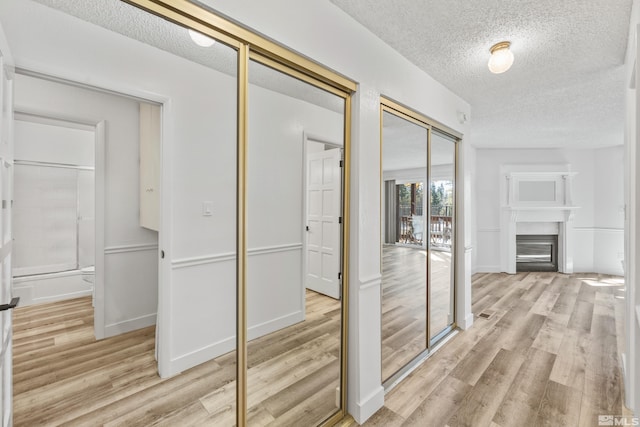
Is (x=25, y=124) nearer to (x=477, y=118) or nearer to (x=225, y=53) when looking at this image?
(x=225, y=53)

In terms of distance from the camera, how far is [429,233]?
281cm

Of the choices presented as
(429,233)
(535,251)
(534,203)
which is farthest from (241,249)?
(535,251)

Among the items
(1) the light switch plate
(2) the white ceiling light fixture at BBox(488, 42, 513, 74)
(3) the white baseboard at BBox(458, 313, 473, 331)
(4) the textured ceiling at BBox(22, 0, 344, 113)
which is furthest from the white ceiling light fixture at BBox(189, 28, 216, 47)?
(3) the white baseboard at BBox(458, 313, 473, 331)

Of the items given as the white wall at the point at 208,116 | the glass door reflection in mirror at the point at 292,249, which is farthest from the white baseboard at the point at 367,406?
the glass door reflection in mirror at the point at 292,249

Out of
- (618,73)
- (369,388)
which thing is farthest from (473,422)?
(618,73)

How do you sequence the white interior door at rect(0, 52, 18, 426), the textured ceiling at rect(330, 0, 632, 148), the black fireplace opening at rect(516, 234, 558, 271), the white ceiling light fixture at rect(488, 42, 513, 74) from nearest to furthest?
the white interior door at rect(0, 52, 18, 426) < the textured ceiling at rect(330, 0, 632, 148) < the white ceiling light fixture at rect(488, 42, 513, 74) < the black fireplace opening at rect(516, 234, 558, 271)

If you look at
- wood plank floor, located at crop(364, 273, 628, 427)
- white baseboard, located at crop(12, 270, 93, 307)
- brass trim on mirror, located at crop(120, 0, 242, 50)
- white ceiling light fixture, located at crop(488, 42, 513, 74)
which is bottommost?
Result: wood plank floor, located at crop(364, 273, 628, 427)

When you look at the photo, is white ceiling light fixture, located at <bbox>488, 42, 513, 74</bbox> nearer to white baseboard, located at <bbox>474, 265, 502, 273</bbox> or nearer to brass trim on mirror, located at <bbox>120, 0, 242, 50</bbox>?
brass trim on mirror, located at <bbox>120, 0, 242, 50</bbox>

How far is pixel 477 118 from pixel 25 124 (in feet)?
A: 14.0

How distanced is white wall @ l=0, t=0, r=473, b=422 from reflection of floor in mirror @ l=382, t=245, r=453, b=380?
36 cm

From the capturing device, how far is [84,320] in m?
1.28

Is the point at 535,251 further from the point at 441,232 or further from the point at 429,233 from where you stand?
the point at 429,233

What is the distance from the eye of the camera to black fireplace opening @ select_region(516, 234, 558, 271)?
5.91m

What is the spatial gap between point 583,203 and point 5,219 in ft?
25.6
